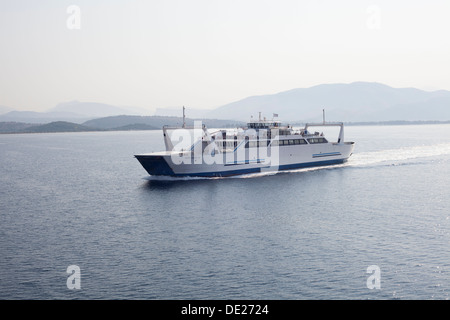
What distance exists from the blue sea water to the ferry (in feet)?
9.43

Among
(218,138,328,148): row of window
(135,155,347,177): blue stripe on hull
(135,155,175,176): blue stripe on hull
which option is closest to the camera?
(135,155,175,176): blue stripe on hull

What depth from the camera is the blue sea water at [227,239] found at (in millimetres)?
25750

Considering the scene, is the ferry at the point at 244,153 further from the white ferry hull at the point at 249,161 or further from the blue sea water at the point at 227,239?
the blue sea water at the point at 227,239

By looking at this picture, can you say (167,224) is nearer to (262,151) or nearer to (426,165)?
(262,151)

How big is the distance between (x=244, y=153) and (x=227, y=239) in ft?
117

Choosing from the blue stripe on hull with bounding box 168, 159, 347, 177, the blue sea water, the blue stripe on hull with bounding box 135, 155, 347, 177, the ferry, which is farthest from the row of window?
the blue sea water

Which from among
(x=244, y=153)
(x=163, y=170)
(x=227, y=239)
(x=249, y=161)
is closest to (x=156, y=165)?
(x=163, y=170)

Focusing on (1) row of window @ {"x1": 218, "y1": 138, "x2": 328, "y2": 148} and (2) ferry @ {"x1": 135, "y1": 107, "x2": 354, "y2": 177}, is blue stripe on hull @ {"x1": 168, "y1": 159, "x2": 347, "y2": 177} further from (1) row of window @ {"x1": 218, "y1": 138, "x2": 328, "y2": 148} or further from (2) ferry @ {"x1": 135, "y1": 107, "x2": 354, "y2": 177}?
(1) row of window @ {"x1": 218, "y1": 138, "x2": 328, "y2": 148}

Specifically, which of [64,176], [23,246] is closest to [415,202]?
[23,246]

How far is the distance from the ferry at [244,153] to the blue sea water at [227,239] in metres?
2.87

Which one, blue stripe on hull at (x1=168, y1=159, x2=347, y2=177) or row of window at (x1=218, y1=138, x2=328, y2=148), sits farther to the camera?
row of window at (x1=218, y1=138, x2=328, y2=148)

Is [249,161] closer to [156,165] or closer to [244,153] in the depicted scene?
[244,153]

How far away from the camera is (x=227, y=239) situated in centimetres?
3491

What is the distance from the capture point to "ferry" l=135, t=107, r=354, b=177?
64312 millimetres
